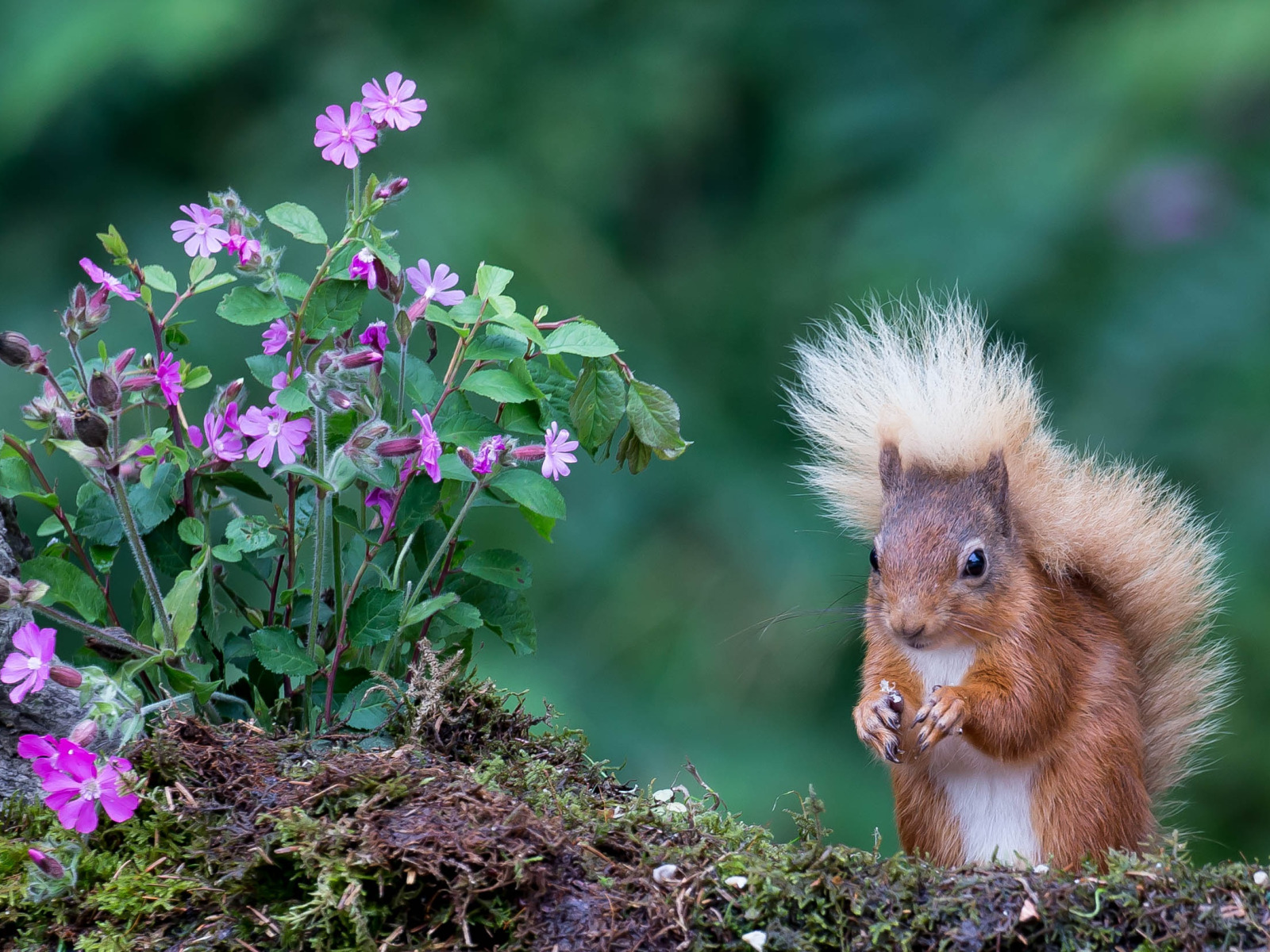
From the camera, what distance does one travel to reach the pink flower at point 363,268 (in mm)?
1416

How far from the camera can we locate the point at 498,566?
1603 millimetres

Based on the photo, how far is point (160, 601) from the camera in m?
1.39

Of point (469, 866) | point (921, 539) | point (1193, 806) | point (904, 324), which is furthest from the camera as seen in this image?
point (1193, 806)

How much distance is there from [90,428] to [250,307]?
25cm

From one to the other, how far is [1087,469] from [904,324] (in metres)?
0.45

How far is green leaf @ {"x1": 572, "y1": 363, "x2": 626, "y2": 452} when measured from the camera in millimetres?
1597

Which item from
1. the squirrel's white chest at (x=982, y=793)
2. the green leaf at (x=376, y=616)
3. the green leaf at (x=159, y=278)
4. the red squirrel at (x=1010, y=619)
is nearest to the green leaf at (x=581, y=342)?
the green leaf at (x=376, y=616)

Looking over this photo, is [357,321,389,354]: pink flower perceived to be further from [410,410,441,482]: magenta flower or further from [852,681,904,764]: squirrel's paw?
[852,681,904,764]: squirrel's paw

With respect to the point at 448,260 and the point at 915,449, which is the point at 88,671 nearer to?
the point at 915,449

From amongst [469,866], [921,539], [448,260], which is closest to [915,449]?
[921,539]

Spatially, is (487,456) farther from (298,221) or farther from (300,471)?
(298,221)

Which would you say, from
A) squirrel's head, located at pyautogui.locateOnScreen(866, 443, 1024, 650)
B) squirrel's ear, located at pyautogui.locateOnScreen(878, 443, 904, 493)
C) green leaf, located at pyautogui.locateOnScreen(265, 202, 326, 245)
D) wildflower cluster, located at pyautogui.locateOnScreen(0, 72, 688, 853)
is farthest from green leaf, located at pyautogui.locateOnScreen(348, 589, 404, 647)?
squirrel's ear, located at pyautogui.locateOnScreen(878, 443, 904, 493)

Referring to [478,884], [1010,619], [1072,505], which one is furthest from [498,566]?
[1072,505]

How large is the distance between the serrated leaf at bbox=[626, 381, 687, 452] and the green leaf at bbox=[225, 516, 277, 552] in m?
0.49
